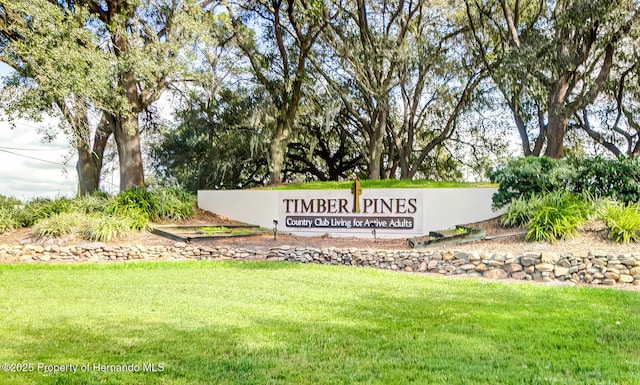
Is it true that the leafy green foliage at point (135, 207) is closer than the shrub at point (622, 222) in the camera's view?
No

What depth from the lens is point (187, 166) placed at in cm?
1962

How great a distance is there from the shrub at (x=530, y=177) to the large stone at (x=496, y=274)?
278 cm

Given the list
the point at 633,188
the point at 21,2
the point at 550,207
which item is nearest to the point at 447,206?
the point at 550,207

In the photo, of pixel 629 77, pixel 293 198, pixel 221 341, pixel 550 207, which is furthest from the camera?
pixel 629 77

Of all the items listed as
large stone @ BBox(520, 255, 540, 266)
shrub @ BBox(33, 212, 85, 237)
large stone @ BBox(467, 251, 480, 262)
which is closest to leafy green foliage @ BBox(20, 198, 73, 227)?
shrub @ BBox(33, 212, 85, 237)

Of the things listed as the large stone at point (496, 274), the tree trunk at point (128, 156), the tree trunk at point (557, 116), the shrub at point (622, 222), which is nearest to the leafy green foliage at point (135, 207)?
the tree trunk at point (128, 156)

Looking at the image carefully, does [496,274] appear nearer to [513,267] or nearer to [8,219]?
[513,267]

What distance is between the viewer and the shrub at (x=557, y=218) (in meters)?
9.20

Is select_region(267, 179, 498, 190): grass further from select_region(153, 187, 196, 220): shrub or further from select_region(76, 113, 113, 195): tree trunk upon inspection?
Answer: select_region(76, 113, 113, 195): tree trunk

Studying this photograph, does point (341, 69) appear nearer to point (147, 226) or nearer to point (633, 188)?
point (147, 226)

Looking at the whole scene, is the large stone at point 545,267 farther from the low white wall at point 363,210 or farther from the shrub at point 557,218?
the low white wall at point 363,210

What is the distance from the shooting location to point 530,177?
10453 millimetres

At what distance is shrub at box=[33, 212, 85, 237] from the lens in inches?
447

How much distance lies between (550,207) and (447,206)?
304 cm
